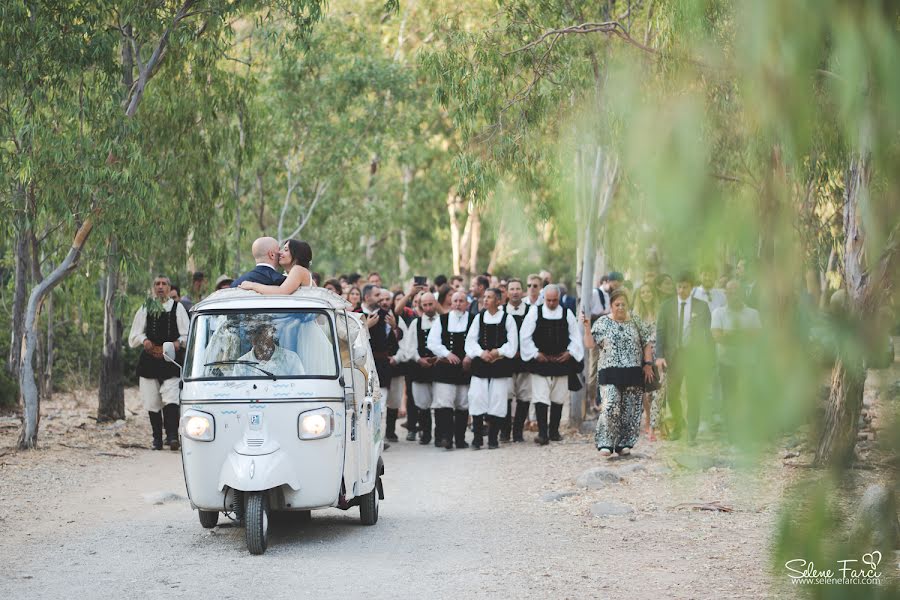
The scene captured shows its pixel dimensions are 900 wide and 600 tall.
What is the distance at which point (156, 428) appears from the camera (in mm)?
17172

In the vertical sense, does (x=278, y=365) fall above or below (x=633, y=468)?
above

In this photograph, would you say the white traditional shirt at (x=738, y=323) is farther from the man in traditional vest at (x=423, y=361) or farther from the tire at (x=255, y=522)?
the man in traditional vest at (x=423, y=361)

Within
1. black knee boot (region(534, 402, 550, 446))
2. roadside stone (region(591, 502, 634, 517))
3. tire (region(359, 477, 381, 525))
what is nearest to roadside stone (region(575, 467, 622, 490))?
roadside stone (region(591, 502, 634, 517))

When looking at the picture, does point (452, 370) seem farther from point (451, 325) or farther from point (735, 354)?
point (735, 354)

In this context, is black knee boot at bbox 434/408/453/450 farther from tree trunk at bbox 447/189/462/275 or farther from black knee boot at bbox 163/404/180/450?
tree trunk at bbox 447/189/462/275

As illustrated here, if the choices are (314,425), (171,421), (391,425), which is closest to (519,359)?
(391,425)

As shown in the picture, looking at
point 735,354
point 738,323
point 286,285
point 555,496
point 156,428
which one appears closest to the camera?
point 735,354

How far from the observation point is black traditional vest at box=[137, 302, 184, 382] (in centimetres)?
1698

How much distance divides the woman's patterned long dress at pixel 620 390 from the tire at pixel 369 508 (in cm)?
467

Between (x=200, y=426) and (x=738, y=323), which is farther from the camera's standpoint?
(x=200, y=426)

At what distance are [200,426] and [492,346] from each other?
27.5ft

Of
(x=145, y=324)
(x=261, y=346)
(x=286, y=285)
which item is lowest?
(x=261, y=346)

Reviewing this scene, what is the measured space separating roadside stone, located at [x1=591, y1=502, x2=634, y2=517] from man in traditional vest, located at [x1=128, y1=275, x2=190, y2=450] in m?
7.08

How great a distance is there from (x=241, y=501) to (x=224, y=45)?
35.8 feet
